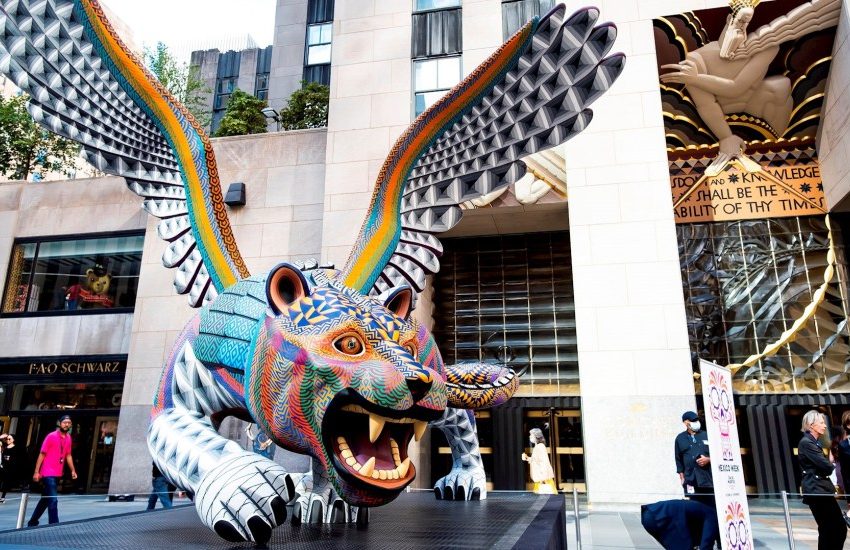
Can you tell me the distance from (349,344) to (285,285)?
62 centimetres

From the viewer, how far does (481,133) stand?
530cm

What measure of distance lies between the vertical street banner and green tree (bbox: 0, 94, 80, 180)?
60.5ft

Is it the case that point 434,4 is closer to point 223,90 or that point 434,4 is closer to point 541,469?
point 541,469

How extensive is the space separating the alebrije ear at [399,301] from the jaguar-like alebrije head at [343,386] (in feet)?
0.83

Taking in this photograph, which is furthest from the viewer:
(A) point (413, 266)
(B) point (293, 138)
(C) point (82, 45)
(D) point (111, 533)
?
(B) point (293, 138)

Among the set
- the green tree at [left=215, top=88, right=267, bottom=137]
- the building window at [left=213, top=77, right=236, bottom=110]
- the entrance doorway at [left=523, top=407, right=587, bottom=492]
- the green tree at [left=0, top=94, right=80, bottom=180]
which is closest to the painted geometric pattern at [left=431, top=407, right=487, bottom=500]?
the entrance doorway at [left=523, top=407, right=587, bottom=492]

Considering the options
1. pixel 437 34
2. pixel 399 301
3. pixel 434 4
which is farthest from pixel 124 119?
pixel 434 4

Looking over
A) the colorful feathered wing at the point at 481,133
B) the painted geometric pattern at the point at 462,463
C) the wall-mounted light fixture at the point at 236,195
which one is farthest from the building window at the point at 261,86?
the painted geometric pattern at the point at 462,463

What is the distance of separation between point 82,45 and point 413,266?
3358 mm

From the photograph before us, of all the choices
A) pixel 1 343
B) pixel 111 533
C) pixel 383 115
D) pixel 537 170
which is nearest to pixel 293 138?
pixel 383 115

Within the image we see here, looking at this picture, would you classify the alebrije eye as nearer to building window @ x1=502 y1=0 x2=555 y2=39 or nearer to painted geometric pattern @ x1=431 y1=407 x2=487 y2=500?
painted geometric pattern @ x1=431 y1=407 x2=487 y2=500

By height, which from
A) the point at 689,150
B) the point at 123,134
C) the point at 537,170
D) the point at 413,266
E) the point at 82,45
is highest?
the point at 689,150

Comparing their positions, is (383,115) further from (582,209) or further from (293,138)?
(582,209)

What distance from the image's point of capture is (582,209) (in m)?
11.1
